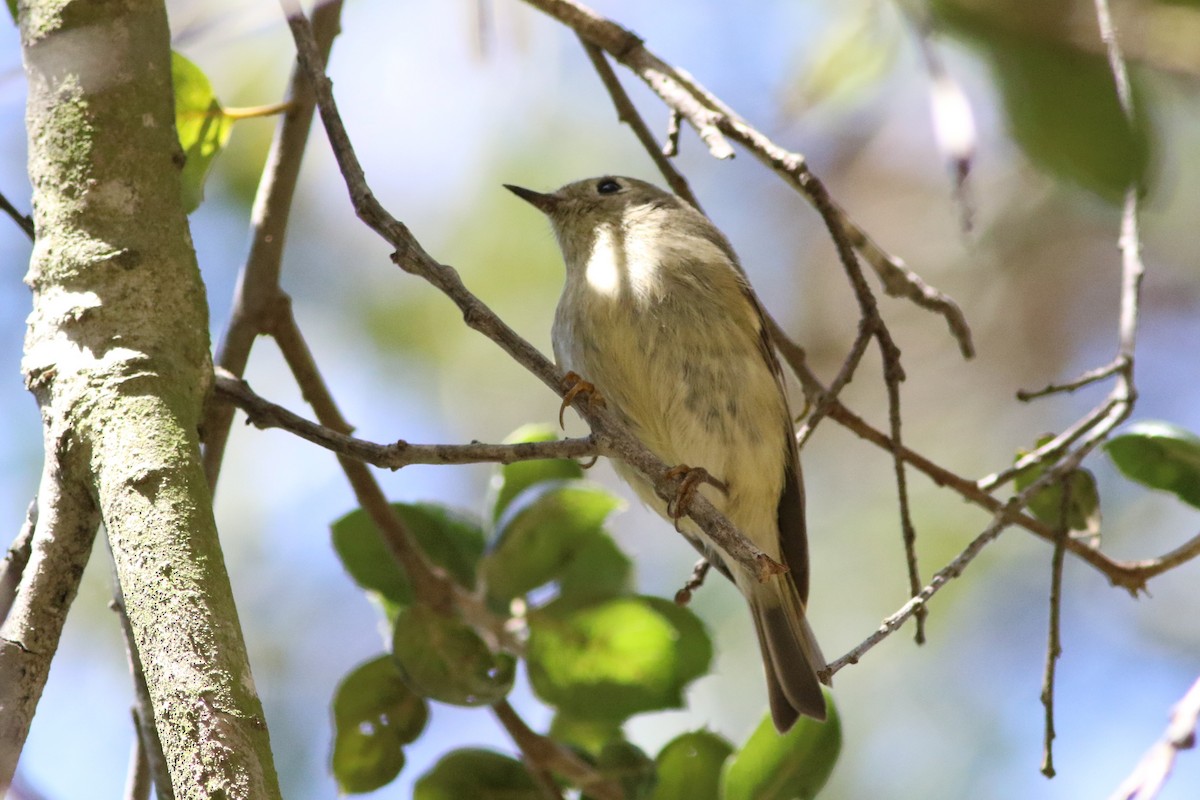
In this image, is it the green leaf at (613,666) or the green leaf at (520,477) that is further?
the green leaf at (520,477)

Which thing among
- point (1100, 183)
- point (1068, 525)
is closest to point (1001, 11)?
point (1100, 183)

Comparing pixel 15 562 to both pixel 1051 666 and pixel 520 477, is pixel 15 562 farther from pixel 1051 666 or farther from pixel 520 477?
pixel 1051 666

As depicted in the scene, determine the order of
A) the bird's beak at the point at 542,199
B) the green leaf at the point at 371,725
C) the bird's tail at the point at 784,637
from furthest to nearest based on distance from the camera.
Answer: the bird's beak at the point at 542,199 → the bird's tail at the point at 784,637 → the green leaf at the point at 371,725

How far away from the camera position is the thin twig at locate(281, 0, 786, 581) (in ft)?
4.47

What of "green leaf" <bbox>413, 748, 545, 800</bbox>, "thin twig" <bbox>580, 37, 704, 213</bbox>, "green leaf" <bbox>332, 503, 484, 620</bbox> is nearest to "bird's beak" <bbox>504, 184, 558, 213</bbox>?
"thin twig" <bbox>580, 37, 704, 213</bbox>

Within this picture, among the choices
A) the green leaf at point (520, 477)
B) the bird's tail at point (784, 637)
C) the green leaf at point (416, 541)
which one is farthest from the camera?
the bird's tail at point (784, 637)

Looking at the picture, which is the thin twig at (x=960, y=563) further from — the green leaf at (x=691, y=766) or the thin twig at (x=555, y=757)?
the thin twig at (x=555, y=757)

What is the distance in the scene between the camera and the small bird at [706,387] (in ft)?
8.07

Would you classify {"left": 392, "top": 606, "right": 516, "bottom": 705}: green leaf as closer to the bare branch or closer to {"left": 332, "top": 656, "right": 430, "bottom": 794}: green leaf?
{"left": 332, "top": 656, "right": 430, "bottom": 794}: green leaf

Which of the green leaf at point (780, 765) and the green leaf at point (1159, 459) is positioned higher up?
the green leaf at point (1159, 459)

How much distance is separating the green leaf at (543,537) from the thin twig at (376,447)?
520 mm

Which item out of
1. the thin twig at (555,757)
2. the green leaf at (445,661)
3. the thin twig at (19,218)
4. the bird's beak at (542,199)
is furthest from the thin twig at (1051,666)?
the bird's beak at (542,199)

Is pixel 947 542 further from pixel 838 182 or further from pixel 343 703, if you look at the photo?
pixel 343 703

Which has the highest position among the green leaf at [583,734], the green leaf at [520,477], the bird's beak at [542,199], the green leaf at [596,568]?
the bird's beak at [542,199]
